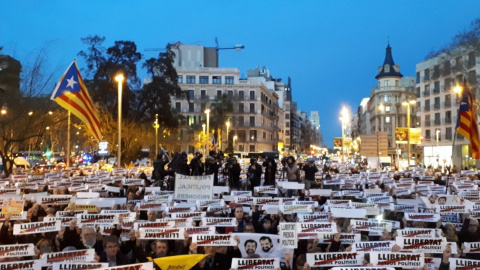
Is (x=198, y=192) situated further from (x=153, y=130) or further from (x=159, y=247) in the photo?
(x=153, y=130)

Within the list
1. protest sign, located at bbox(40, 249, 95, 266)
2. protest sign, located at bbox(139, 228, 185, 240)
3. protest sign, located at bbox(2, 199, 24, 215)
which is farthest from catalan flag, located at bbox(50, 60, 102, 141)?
protest sign, located at bbox(40, 249, 95, 266)

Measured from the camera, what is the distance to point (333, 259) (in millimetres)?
7059

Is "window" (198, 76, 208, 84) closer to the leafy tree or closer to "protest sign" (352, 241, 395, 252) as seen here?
the leafy tree

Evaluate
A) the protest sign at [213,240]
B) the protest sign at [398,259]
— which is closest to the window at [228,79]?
the protest sign at [213,240]

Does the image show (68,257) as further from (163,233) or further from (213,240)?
(213,240)

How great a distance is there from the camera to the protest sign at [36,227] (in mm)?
8836

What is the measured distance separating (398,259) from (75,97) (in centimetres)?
1381

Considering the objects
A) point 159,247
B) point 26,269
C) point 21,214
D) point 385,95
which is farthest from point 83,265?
point 385,95

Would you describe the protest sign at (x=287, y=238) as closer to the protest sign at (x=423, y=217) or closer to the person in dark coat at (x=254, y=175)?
the protest sign at (x=423, y=217)

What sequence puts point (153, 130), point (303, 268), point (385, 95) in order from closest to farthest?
point (303, 268) < point (153, 130) < point (385, 95)

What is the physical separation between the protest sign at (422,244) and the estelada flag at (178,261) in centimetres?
282

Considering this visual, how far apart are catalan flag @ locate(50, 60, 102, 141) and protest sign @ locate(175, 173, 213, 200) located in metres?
6.41

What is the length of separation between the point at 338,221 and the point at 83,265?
5100 mm

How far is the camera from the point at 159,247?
26.0 ft
